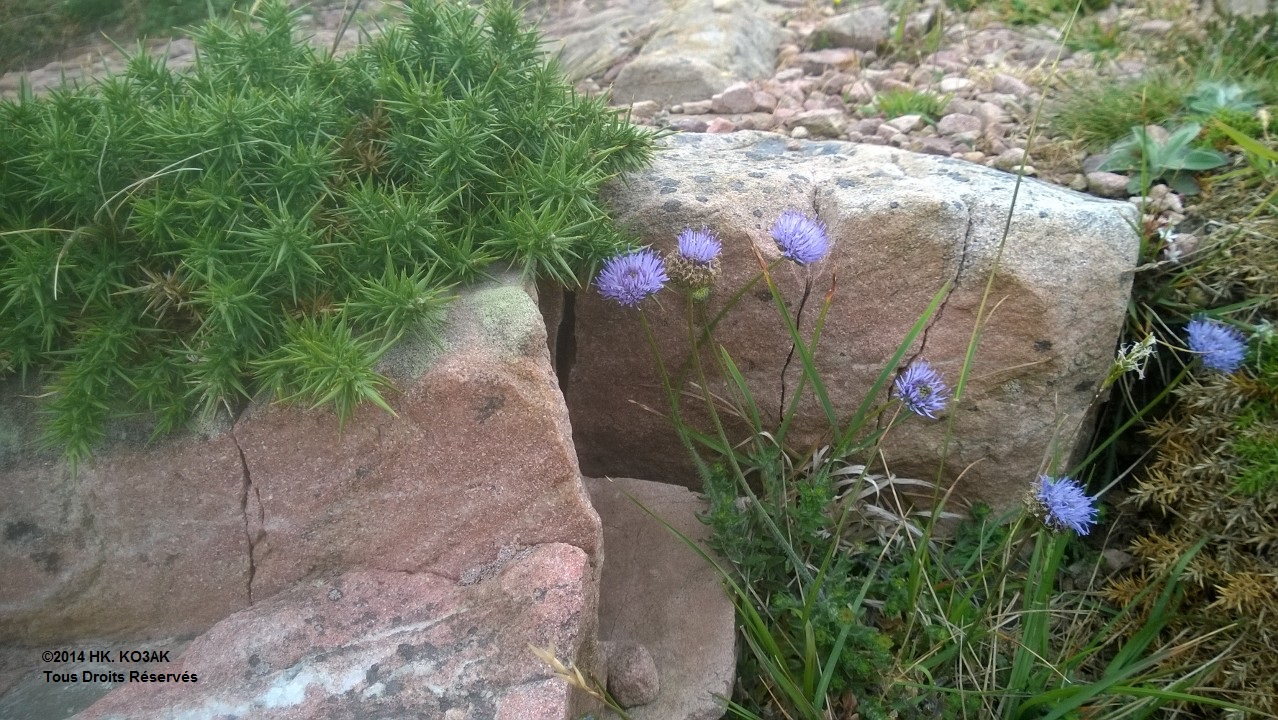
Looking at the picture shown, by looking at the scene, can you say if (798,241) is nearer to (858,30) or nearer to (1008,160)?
(1008,160)

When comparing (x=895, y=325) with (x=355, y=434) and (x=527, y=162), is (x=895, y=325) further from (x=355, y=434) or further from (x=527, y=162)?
(x=355, y=434)

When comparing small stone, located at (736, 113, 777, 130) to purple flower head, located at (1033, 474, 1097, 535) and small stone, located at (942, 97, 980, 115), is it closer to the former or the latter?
small stone, located at (942, 97, 980, 115)

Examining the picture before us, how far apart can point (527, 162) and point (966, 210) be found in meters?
1.21

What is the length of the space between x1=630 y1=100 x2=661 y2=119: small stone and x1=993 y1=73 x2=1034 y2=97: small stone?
137cm

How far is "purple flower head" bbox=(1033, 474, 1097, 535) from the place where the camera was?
6.64ft

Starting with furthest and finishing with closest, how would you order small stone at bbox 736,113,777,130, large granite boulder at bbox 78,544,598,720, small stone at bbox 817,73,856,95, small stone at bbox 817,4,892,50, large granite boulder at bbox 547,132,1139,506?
small stone at bbox 817,4,892,50
small stone at bbox 817,73,856,95
small stone at bbox 736,113,777,130
large granite boulder at bbox 547,132,1139,506
large granite boulder at bbox 78,544,598,720

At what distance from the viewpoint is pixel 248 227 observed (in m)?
2.00

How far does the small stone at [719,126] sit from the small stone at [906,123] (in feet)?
1.92

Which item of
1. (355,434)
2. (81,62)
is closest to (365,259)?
(355,434)

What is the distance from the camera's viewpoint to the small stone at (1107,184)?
2988mm

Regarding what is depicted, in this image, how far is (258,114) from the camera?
2096 mm

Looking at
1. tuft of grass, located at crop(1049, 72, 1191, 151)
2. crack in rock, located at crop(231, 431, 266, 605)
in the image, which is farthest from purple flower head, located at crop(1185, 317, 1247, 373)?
crack in rock, located at crop(231, 431, 266, 605)

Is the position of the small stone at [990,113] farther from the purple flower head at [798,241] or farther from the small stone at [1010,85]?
the purple flower head at [798,241]

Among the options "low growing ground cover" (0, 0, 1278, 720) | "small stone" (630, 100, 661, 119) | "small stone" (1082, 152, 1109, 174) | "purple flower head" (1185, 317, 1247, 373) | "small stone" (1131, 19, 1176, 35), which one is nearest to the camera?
"low growing ground cover" (0, 0, 1278, 720)
